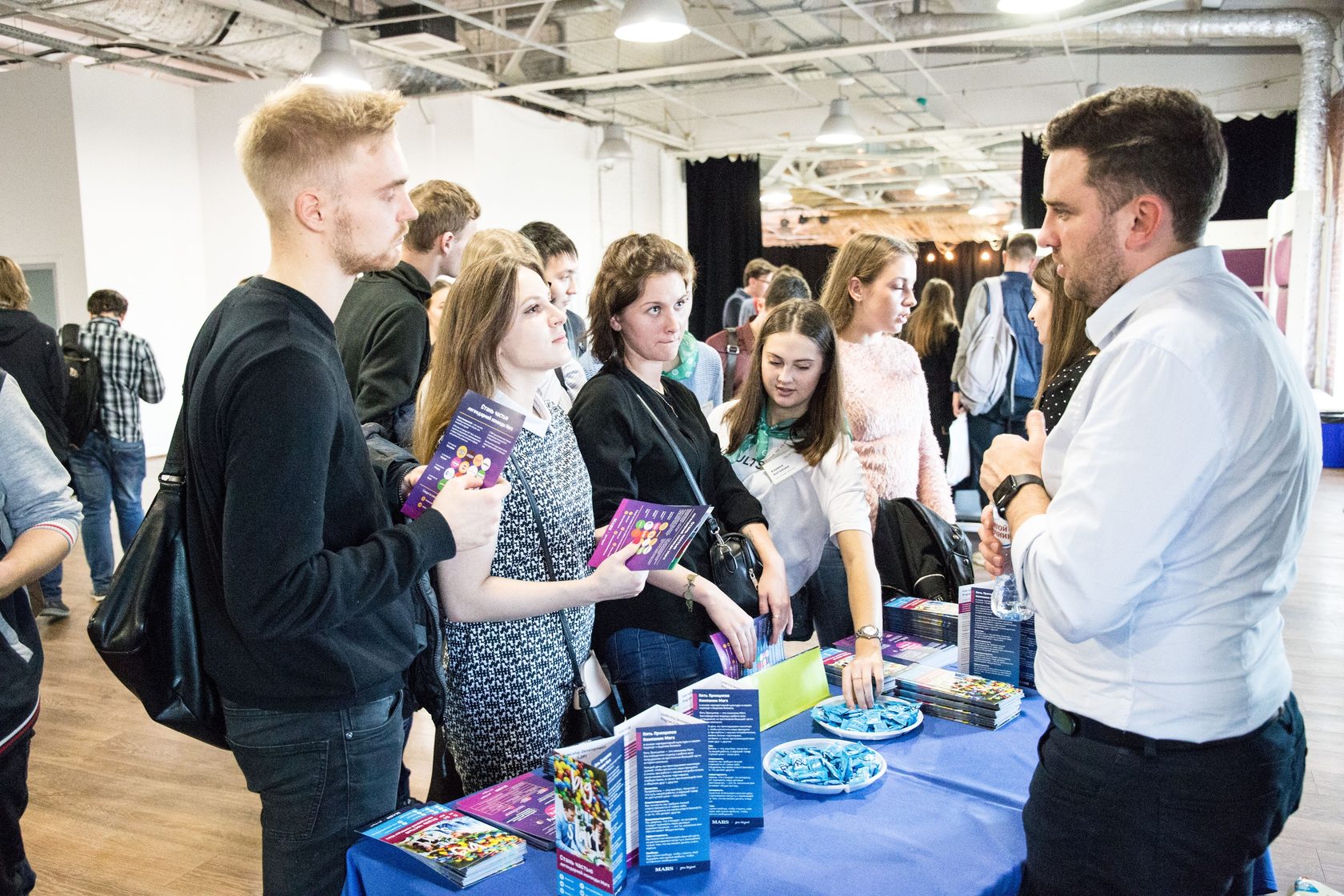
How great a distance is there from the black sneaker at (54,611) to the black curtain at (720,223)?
8.84 m

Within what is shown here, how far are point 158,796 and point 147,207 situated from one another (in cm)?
756

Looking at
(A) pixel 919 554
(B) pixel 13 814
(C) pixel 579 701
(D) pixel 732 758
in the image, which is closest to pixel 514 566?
(C) pixel 579 701

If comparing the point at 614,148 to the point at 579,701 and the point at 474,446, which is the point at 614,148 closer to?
the point at 579,701

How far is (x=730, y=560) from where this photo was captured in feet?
6.66

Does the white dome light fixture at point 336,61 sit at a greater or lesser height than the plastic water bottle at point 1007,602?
greater

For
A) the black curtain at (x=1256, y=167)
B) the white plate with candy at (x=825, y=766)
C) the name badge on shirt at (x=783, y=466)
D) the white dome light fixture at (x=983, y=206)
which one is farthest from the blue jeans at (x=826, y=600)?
the white dome light fixture at (x=983, y=206)

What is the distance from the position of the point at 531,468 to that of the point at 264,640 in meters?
0.53

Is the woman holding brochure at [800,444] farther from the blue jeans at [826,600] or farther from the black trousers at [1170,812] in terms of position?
the black trousers at [1170,812]

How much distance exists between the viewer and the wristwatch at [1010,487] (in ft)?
4.47

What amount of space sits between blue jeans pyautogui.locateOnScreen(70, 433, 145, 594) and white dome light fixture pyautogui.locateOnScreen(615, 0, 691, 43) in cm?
347

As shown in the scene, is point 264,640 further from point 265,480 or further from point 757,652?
point 757,652

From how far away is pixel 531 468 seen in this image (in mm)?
1674

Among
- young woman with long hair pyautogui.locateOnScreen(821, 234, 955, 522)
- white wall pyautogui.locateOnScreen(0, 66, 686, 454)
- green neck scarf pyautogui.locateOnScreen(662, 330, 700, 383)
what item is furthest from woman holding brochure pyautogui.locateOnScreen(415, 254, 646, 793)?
white wall pyautogui.locateOnScreen(0, 66, 686, 454)

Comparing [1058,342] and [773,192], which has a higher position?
[773,192]
